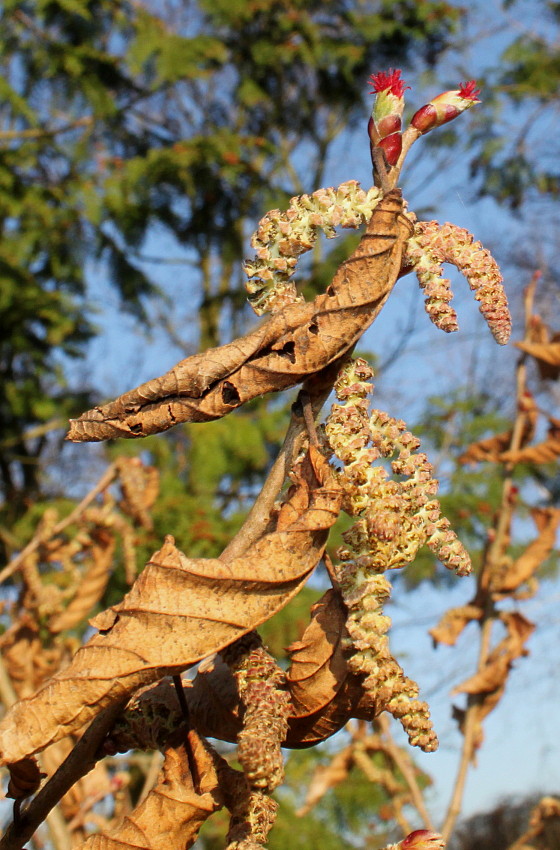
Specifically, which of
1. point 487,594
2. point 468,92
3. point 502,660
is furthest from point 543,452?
point 468,92

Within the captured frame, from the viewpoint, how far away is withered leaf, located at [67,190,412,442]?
57 cm

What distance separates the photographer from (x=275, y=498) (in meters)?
0.60

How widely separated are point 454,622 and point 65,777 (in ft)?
4.48

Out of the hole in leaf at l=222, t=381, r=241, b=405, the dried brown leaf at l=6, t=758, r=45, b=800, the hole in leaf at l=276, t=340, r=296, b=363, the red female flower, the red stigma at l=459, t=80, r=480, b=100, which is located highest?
the red stigma at l=459, t=80, r=480, b=100

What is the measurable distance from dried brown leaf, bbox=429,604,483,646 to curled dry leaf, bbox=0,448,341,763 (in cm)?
131

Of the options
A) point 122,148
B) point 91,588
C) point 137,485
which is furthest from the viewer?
point 122,148

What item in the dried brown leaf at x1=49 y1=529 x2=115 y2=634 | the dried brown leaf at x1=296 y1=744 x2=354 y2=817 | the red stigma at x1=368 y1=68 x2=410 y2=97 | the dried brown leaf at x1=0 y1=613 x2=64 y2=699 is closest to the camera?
the red stigma at x1=368 y1=68 x2=410 y2=97

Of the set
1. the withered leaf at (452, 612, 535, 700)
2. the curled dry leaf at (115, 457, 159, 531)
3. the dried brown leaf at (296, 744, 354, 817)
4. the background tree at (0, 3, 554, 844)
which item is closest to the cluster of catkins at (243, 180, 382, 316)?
the withered leaf at (452, 612, 535, 700)

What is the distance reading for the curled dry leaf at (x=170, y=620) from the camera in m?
0.52

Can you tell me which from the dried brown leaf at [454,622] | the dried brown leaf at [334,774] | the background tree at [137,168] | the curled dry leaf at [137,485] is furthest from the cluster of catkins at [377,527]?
the background tree at [137,168]

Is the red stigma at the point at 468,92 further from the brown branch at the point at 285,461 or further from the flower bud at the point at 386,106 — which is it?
the brown branch at the point at 285,461

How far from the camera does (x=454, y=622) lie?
1841 mm

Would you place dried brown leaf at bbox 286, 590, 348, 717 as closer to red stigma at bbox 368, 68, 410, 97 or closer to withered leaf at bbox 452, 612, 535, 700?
red stigma at bbox 368, 68, 410, 97

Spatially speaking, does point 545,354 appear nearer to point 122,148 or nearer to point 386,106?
point 386,106
